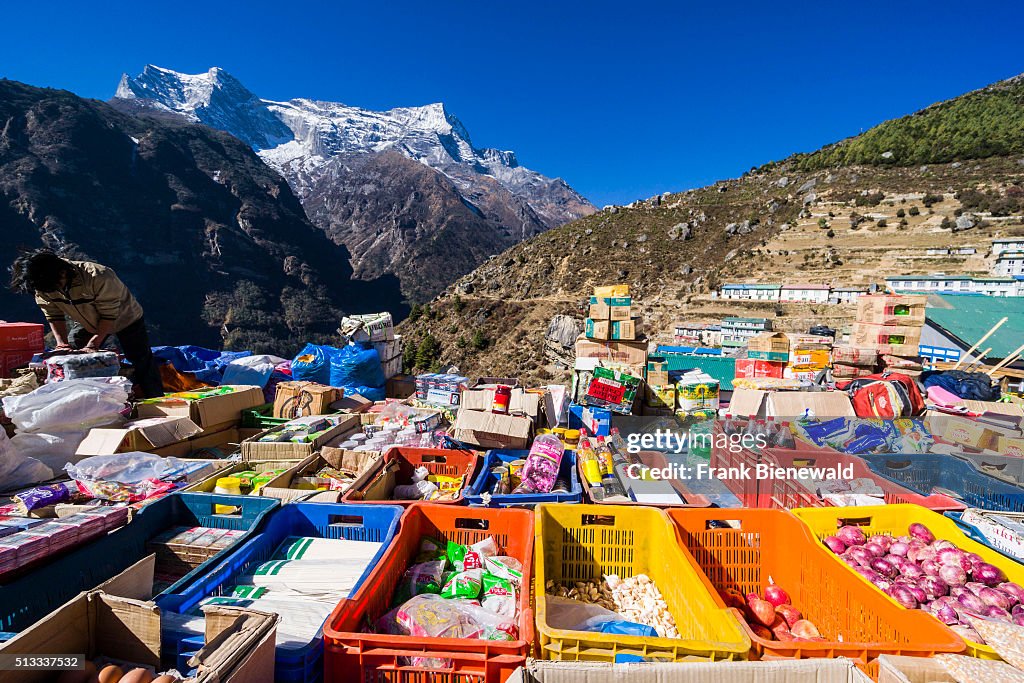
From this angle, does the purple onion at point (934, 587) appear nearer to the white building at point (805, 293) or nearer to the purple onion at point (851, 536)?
the purple onion at point (851, 536)

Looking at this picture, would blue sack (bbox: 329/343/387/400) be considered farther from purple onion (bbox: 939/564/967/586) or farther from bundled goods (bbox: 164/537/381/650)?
purple onion (bbox: 939/564/967/586)

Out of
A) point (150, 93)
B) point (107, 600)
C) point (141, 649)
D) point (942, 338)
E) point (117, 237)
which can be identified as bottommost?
point (141, 649)

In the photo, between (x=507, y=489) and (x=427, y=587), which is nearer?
(x=427, y=587)

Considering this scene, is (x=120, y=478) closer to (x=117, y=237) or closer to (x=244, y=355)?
(x=244, y=355)

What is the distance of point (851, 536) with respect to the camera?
82.0 inches

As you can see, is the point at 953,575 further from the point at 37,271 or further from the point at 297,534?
the point at 37,271

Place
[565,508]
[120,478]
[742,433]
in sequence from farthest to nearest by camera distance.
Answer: [742,433] → [120,478] → [565,508]

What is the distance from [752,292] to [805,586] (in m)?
29.3

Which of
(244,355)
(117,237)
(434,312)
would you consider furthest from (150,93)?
(244,355)

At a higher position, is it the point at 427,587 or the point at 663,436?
the point at 663,436

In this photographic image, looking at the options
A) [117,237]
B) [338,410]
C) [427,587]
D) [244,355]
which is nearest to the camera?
A: [427,587]

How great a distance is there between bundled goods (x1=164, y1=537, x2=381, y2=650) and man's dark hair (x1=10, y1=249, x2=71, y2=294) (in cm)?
372

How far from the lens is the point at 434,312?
40.7m

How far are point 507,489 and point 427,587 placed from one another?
1.01 m
